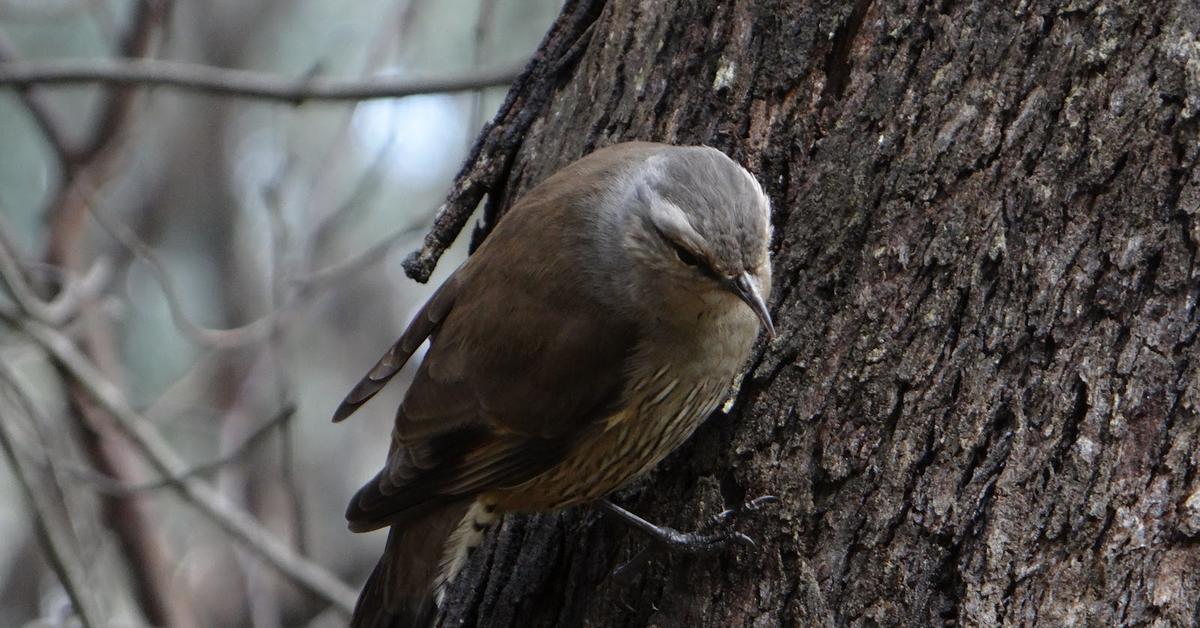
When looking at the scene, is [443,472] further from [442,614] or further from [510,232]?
[510,232]

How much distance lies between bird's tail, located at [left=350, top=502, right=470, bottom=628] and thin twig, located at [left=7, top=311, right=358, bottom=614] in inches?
59.1

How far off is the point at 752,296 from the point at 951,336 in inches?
16.0

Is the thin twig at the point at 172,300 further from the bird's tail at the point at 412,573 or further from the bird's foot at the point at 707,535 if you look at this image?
the bird's foot at the point at 707,535

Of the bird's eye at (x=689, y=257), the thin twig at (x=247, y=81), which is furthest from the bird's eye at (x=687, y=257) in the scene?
the thin twig at (x=247, y=81)

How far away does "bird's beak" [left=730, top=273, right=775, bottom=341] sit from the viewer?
8.43 ft

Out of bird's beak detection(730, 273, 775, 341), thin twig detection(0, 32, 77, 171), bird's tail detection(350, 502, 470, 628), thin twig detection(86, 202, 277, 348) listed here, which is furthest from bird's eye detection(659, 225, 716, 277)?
thin twig detection(0, 32, 77, 171)

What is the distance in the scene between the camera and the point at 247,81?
4.19 meters

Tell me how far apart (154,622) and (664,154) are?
3626mm

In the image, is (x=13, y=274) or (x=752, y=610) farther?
(x=13, y=274)

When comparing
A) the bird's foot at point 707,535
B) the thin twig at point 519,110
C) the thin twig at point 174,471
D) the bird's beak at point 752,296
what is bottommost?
the thin twig at point 174,471

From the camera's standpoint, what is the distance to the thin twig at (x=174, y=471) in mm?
4367

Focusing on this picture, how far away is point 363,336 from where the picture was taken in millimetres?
8930

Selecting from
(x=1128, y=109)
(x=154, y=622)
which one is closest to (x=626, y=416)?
(x=1128, y=109)

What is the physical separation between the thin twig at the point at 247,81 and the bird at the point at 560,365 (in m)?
1.10
